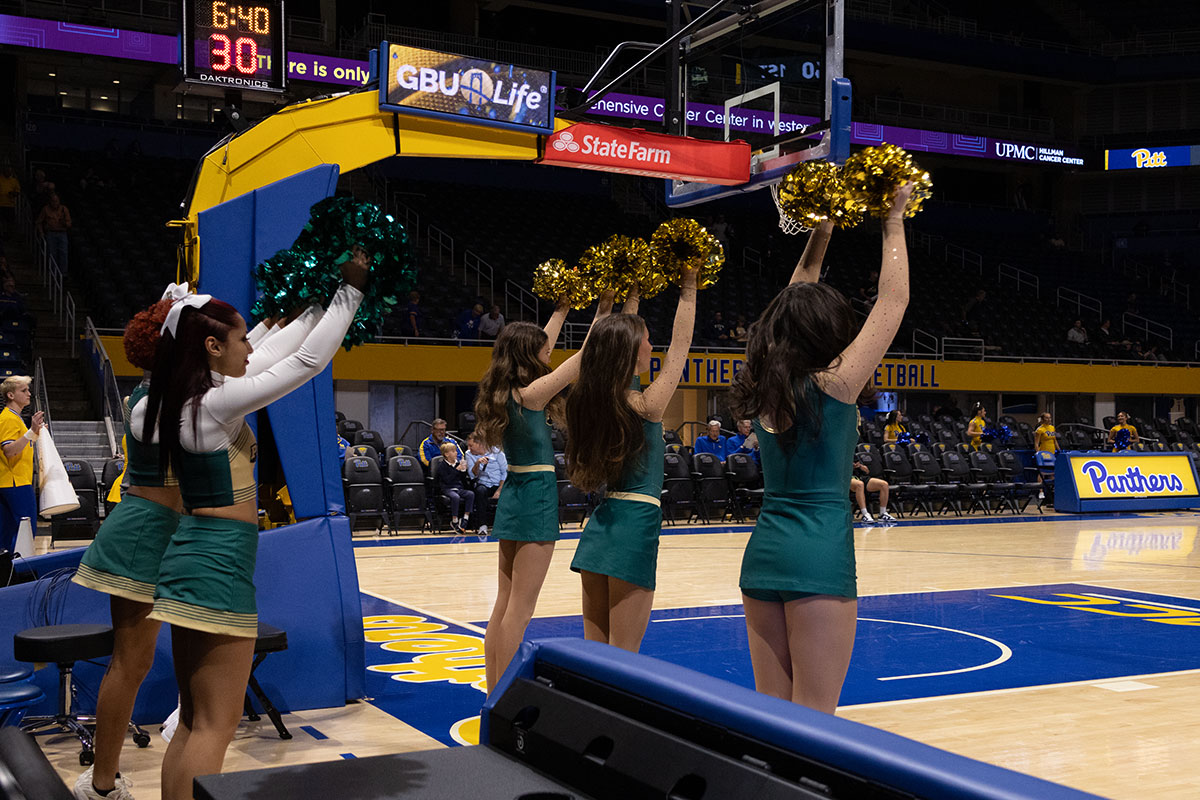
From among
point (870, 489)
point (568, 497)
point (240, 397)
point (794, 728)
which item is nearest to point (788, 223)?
point (240, 397)

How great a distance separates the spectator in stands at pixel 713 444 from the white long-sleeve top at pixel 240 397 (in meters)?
12.5

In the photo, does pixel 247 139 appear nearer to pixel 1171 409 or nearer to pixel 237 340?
pixel 237 340

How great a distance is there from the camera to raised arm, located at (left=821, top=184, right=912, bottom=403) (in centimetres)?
254

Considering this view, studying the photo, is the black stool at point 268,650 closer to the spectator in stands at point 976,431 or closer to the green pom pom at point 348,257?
the green pom pom at point 348,257

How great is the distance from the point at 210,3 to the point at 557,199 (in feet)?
56.6

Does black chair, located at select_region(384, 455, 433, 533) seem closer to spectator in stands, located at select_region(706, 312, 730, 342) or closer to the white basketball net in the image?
spectator in stands, located at select_region(706, 312, 730, 342)

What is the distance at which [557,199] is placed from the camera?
2420 cm

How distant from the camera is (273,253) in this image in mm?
5102

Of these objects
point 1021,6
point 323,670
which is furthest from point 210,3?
point 1021,6

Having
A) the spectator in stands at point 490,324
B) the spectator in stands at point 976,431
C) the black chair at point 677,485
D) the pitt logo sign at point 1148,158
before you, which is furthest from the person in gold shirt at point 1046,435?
the pitt logo sign at point 1148,158

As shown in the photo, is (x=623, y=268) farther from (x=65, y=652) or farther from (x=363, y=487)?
(x=363, y=487)

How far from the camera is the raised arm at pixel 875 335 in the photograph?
2.54 m

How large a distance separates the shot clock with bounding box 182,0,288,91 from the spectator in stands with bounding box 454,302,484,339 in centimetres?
1034

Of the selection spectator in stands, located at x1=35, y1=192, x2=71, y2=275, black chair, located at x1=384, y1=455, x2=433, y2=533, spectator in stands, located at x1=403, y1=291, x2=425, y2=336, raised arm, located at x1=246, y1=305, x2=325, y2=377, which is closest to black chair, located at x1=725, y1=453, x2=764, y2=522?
black chair, located at x1=384, y1=455, x2=433, y2=533
